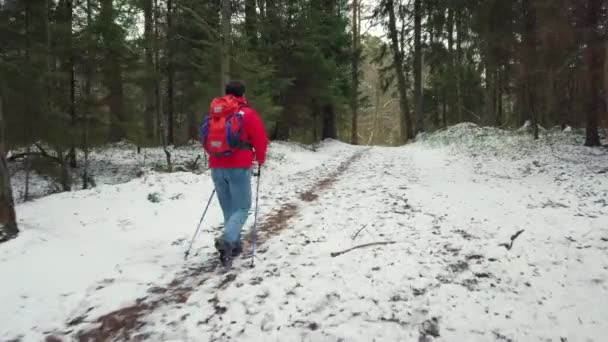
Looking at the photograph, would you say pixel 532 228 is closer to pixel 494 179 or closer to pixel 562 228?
pixel 562 228

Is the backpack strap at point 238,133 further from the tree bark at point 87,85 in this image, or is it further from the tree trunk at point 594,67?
the tree trunk at point 594,67

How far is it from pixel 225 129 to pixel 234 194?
2.67ft

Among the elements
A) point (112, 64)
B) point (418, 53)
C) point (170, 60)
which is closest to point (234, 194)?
point (112, 64)

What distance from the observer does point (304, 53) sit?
20766 millimetres

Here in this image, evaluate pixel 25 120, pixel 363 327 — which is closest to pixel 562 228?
pixel 363 327

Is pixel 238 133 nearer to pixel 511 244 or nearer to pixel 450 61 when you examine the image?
pixel 511 244

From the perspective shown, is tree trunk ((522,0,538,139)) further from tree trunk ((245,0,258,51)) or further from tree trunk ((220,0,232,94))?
tree trunk ((220,0,232,94))

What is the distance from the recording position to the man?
14.8 ft

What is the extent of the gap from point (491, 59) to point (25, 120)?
17783 millimetres

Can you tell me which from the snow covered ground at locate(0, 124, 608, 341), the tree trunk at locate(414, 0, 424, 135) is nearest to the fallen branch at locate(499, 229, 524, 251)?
the snow covered ground at locate(0, 124, 608, 341)

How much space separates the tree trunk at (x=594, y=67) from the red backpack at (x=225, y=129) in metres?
12.1

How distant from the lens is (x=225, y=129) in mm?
4461

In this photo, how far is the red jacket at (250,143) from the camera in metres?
4.50

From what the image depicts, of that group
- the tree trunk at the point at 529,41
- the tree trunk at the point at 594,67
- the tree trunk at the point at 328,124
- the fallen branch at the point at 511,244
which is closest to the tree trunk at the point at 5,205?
the fallen branch at the point at 511,244
